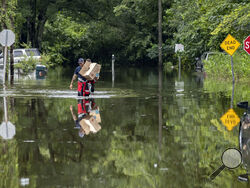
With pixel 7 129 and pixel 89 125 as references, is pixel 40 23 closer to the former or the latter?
pixel 89 125

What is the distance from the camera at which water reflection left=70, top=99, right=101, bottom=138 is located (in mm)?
12336

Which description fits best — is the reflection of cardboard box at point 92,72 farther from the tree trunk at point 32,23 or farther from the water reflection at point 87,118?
the tree trunk at point 32,23

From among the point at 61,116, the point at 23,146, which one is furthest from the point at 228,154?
the point at 61,116

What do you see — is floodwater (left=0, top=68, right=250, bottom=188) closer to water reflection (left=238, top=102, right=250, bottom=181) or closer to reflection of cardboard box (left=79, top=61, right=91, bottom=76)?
water reflection (left=238, top=102, right=250, bottom=181)

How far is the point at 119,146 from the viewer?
404 inches

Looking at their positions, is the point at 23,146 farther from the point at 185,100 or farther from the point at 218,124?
the point at 185,100

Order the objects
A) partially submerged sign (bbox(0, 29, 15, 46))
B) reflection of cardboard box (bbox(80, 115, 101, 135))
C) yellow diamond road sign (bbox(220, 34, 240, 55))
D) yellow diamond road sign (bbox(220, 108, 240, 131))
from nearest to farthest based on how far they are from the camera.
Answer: reflection of cardboard box (bbox(80, 115, 101, 135)) < yellow diamond road sign (bbox(220, 108, 240, 131)) < yellow diamond road sign (bbox(220, 34, 240, 55)) < partially submerged sign (bbox(0, 29, 15, 46))

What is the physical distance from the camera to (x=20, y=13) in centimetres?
5503

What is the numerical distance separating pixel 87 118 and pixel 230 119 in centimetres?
318

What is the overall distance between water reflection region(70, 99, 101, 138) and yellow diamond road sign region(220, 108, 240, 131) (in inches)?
103

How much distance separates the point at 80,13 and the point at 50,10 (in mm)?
5380

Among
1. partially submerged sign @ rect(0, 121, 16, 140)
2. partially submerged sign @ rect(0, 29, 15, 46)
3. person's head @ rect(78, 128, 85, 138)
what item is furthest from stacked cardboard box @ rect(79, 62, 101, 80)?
partially submerged sign @ rect(0, 29, 15, 46)

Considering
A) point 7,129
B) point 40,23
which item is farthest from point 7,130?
point 40,23

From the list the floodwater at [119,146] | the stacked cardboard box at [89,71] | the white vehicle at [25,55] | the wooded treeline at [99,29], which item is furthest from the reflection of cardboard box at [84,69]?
the wooded treeline at [99,29]
